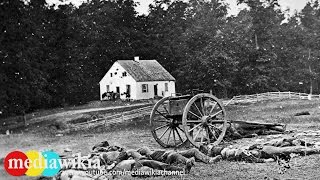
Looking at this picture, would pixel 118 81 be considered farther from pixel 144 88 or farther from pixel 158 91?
pixel 158 91

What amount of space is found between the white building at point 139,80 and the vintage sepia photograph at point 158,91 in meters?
0.13

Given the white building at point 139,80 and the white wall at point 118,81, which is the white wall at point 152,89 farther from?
the white wall at point 118,81

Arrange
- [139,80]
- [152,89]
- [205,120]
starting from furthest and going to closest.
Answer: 1. [152,89]
2. [139,80]
3. [205,120]

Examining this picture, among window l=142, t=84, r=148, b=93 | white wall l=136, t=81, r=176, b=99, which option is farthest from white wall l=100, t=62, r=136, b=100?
window l=142, t=84, r=148, b=93

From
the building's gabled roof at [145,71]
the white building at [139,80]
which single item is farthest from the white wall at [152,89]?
the building's gabled roof at [145,71]

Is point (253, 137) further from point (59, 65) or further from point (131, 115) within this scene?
point (59, 65)

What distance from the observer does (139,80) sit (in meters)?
44.7

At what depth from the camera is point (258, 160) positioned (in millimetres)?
11102

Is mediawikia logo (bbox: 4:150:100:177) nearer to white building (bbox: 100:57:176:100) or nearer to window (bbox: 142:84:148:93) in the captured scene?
white building (bbox: 100:57:176:100)

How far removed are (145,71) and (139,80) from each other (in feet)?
8.09

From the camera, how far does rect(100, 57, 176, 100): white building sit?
45.1m

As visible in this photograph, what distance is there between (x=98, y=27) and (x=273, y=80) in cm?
2557

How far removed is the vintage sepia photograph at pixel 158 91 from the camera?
36.6 ft

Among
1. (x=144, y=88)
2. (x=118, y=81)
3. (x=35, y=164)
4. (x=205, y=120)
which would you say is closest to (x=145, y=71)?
(x=144, y=88)
